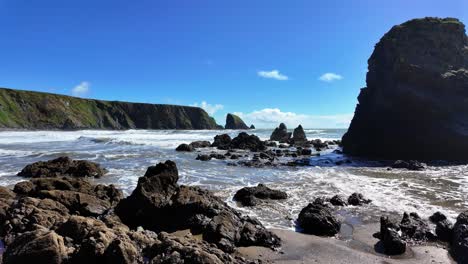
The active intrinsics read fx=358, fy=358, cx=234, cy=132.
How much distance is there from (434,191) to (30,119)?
114746mm

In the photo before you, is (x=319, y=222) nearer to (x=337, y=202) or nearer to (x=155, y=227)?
(x=337, y=202)

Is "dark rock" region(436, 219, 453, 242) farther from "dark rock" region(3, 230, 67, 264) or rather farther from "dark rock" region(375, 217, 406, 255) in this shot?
"dark rock" region(3, 230, 67, 264)

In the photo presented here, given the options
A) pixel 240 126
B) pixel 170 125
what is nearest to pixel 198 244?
pixel 170 125

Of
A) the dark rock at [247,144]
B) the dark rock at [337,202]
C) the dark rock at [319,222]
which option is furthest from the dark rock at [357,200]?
the dark rock at [247,144]

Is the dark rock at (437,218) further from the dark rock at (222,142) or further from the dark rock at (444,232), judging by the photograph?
the dark rock at (222,142)

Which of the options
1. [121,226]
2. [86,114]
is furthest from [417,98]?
[86,114]

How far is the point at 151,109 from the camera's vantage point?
155 meters

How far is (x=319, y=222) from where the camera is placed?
12.2 metres

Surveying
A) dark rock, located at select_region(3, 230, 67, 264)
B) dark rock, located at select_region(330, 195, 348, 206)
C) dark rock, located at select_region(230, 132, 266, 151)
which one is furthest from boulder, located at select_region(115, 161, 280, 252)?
dark rock, located at select_region(230, 132, 266, 151)

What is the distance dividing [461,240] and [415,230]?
1651 millimetres

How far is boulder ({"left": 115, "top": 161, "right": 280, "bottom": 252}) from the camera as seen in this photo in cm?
1049

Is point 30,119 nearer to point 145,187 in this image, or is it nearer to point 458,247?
point 145,187

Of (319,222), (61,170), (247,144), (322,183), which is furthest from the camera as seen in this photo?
(247,144)

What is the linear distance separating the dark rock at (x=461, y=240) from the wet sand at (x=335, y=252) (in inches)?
9.6
